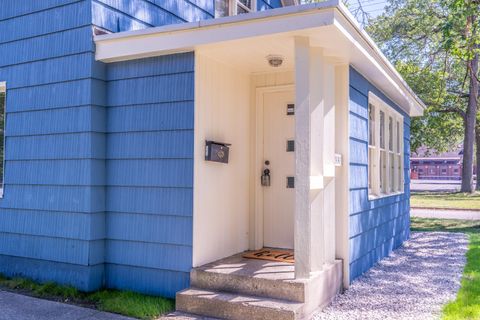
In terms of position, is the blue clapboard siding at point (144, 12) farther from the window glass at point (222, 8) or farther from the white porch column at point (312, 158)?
the white porch column at point (312, 158)

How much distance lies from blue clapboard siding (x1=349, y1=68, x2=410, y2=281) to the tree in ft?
28.0

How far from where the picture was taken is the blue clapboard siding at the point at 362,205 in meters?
Result: 5.18

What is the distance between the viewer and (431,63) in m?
13.8

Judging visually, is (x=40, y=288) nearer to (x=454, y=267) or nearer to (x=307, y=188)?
(x=307, y=188)

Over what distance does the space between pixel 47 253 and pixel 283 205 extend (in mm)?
2826

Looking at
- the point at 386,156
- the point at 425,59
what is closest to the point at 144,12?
the point at 386,156

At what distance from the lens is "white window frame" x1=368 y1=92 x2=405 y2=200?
6398 mm

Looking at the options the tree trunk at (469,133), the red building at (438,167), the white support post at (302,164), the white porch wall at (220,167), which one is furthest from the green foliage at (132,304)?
the red building at (438,167)

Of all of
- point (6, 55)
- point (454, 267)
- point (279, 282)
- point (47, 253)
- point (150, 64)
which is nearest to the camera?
point (279, 282)

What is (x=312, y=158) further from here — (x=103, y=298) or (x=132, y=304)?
(x=103, y=298)

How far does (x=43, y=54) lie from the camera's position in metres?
5.11

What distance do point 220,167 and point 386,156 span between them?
3.40 m

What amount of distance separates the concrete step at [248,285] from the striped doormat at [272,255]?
2.64 feet

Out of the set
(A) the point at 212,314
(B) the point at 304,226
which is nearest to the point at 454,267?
(B) the point at 304,226
